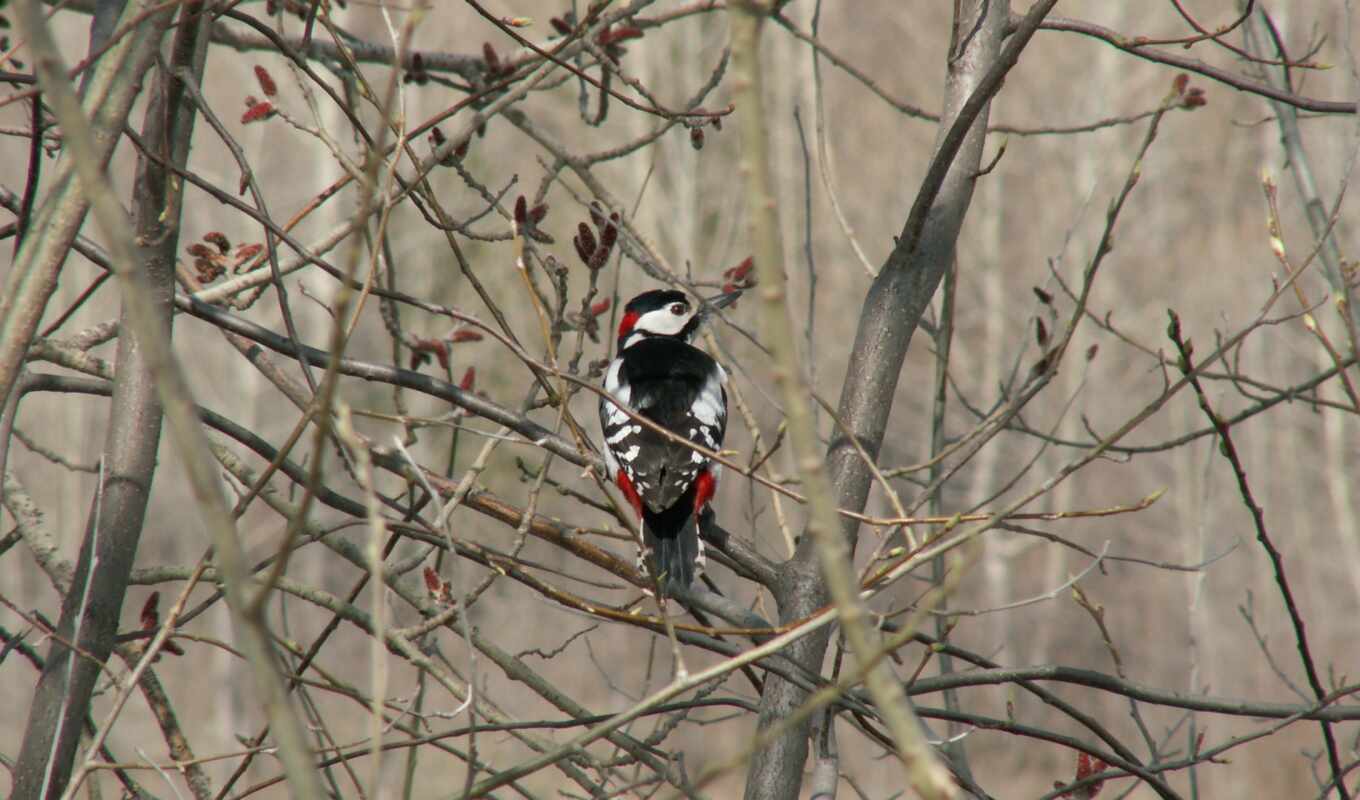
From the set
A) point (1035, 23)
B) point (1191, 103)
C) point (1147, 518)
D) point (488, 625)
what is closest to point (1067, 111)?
point (1147, 518)

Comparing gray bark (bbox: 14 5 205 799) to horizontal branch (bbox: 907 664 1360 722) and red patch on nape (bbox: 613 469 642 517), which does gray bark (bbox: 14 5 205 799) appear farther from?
red patch on nape (bbox: 613 469 642 517)

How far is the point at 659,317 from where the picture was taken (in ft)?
18.4

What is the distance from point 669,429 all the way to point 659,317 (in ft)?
4.24

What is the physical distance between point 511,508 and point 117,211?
1.66 meters

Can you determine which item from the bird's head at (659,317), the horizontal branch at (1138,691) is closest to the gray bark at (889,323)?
the horizontal branch at (1138,691)

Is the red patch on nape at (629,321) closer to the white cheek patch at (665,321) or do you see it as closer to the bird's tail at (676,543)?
the white cheek patch at (665,321)

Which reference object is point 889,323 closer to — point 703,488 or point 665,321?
point 703,488

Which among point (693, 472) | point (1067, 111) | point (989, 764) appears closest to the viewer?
point (693, 472)

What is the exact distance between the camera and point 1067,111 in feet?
66.5

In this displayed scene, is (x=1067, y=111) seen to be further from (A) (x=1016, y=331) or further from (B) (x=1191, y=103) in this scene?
(B) (x=1191, y=103)

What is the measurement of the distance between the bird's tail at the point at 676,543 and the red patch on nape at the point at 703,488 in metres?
0.03

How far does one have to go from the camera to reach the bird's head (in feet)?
17.7

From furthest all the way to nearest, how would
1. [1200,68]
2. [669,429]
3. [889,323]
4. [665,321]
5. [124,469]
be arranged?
[665,321] < [669,429] < [1200,68] < [889,323] < [124,469]

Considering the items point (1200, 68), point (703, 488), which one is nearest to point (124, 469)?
point (703, 488)
